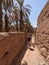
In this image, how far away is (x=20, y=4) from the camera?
57.3 ft

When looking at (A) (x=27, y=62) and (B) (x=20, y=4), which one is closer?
(A) (x=27, y=62)

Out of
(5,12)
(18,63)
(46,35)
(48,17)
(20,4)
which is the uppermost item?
(20,4)

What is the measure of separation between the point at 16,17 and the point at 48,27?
42.3 feet

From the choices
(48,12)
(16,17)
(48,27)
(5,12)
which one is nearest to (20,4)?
(16,17)

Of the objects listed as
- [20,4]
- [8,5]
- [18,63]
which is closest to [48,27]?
[18,63]

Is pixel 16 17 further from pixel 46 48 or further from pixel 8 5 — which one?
pixel 46 48

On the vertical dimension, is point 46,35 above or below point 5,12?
below

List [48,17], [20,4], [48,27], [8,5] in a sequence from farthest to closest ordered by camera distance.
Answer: [20,4] → [8,5] → [48,17] → [48,27]

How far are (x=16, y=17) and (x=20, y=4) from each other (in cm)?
181

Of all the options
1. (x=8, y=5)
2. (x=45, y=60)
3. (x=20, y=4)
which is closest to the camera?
(x=45, y=60)

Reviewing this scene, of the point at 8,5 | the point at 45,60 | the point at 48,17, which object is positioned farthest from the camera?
the point at 8,5

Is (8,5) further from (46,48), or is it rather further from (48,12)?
(46,48)

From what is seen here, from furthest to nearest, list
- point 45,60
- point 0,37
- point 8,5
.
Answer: point 8,5 → point 45,60 → point 0,37

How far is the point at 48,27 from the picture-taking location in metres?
5.61
